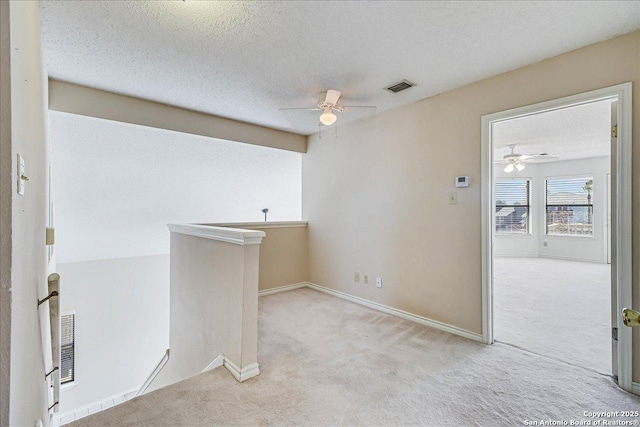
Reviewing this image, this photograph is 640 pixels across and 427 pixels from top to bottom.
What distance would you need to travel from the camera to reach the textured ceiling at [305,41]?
1651mm

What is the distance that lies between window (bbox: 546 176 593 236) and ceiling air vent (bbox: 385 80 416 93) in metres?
6.40

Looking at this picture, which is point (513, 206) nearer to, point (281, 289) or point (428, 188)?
point (428, 188)

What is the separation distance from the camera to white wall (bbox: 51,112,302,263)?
9.88ft

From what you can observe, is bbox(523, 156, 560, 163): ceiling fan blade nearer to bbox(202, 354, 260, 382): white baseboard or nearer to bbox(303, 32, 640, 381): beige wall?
bbox(303, 32, 640, 381): beige wall

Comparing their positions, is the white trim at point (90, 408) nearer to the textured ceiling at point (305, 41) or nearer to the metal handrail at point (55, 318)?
the metal handrail at point (55, 318)

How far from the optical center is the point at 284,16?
171cm

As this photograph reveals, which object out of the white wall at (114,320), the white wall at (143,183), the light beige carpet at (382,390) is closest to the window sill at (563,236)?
the light beige carpet at (382,390)

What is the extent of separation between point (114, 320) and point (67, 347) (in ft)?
2.02

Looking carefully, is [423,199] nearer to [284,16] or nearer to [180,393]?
[284,16]

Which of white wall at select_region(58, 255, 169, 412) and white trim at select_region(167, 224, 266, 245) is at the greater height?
white trim at select_region(167, 224, 266, 245)

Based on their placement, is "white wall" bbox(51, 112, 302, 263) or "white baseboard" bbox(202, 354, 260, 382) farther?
"white wall" bbox(51, 112, 302, 263)

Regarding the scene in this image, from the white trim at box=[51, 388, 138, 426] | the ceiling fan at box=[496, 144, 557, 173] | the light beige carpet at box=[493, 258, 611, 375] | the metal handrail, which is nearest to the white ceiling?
the ceiling fan at box=[496, 144, 557, 173]

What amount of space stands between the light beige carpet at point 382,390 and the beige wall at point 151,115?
2.44m

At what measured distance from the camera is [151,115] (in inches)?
118
